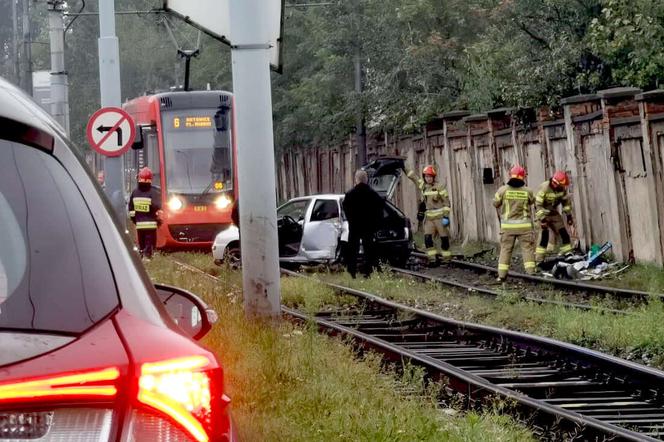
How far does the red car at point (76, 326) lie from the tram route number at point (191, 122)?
2506 centimetres

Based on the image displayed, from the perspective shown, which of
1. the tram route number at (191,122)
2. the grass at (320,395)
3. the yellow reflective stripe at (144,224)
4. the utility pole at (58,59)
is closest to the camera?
the grass at (320,395)

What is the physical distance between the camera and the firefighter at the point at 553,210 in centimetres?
2478

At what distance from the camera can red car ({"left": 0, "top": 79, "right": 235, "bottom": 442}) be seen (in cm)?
274

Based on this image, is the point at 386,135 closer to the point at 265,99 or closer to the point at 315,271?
the point at 315,271

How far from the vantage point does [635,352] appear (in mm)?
13305

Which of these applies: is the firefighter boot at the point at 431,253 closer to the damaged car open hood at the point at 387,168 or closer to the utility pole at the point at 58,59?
the damaged car open hood at the point at 387,168

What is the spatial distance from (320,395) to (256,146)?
3.92 meters

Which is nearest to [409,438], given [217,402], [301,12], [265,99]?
[217,402]

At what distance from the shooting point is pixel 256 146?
41.0 feet

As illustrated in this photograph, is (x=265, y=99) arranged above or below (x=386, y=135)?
below

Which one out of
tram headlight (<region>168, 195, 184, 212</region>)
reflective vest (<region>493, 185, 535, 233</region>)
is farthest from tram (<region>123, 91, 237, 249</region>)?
reflective vest (<region>493, 185, 535, 233</region>)

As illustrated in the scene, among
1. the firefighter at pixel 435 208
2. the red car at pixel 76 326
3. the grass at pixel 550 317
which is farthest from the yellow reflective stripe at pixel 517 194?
the red car at pixel 76 326

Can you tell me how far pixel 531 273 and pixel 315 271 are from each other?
3.68 metres

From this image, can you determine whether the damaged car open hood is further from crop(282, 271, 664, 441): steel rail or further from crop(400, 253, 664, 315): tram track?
crop(282, 271, 664, 441): steel rail
